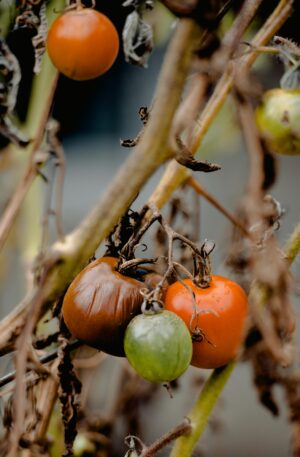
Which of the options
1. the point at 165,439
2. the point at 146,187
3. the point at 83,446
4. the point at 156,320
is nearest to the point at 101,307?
the point at 156,320

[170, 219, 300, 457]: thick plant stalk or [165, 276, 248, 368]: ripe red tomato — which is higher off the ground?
[165, 276, 248, 368]: ripe red tomato

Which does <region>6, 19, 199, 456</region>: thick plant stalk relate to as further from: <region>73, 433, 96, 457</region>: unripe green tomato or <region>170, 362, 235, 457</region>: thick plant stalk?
<region>73, 433, 96, 457</region>: unripe green tomato

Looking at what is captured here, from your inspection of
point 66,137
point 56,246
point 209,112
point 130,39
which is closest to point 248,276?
point 209,112

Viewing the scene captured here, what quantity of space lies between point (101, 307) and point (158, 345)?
0.23 ft

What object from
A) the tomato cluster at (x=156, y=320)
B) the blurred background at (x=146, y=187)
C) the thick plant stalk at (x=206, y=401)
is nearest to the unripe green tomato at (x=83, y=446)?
the thick plant stalk at (x=206, y=401)

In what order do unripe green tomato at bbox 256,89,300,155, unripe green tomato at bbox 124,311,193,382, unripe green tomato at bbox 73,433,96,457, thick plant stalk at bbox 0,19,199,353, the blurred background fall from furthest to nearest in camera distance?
the blurred background
unripe green tomato at bbox 73,433,96,457
unripe green tomato at bbox 256,89,300,155
unripe green tomato at bbox 124,311,193,382
thick plant stalk at bbox 0,19,199,353

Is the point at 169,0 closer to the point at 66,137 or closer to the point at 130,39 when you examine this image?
the point at 130,39

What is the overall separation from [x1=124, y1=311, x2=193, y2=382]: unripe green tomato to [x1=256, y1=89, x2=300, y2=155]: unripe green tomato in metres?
0.23

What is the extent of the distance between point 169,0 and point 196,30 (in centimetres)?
3

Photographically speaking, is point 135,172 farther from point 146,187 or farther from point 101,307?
point 146,187

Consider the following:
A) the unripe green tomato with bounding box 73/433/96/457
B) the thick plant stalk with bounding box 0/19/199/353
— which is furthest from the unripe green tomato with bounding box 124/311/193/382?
the unripe green tomato with bounding box 73/433/96/457

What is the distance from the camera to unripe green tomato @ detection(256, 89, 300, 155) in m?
0.72

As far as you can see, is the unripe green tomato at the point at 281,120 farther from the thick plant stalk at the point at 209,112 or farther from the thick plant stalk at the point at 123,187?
the thick plant stalk at the point at 123,187

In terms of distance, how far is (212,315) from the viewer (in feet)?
2.30
